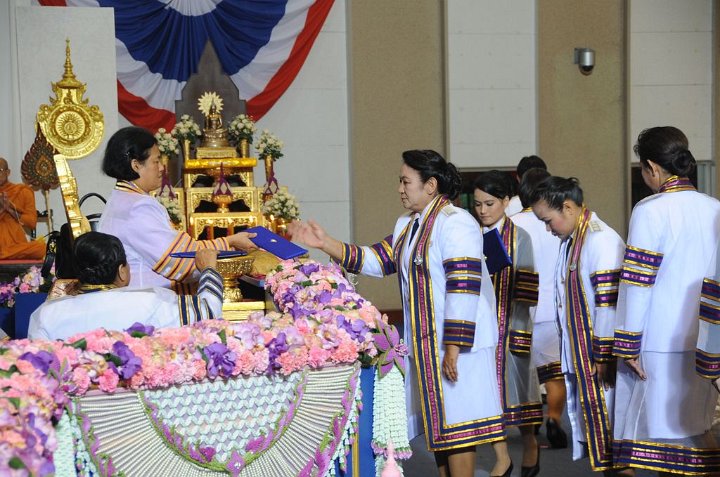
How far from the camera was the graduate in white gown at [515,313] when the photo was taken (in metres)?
4.31

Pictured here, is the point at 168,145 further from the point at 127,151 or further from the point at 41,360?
the point at 41,360

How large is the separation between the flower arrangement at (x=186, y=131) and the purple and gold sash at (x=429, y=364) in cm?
415

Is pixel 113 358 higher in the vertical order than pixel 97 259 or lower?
lower

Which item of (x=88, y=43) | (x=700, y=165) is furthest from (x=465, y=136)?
(x=88, y=43)

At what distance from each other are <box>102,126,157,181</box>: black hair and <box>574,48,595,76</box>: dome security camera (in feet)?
22.7

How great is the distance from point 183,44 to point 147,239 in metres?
5.29

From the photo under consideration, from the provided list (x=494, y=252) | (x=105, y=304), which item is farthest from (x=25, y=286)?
(x=105, y=304)

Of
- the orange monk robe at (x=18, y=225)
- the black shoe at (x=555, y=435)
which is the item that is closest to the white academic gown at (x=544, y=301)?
the black shoe at (x=555, y=435)

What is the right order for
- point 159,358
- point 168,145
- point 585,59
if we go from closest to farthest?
1. point 159,358
2. point 168,145
3. point 585,59

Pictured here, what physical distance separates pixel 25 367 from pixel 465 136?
7895 millimetres

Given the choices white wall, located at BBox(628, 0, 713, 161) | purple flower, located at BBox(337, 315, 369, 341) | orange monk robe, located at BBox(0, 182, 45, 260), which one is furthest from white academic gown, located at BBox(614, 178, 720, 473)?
white wall, located at BBox(628, 0, 713, 161)

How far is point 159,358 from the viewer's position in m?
2.37

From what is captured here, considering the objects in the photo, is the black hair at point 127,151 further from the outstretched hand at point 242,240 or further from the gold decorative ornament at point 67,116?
the gold decorative ornament at point 67,116

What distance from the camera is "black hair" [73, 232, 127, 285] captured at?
8.82ft
